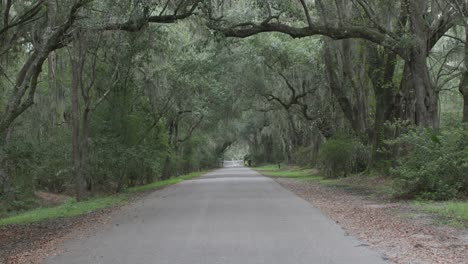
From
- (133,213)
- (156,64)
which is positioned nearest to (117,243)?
(133,213)

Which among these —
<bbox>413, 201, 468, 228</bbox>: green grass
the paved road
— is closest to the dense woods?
<bbox>413, 201, 468, 228</bbox>: green grass

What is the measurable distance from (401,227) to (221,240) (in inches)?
141

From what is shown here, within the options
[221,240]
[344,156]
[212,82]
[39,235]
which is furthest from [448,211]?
[212,82]

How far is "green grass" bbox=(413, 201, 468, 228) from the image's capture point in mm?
10336

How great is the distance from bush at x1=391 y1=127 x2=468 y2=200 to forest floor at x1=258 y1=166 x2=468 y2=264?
0.72 m

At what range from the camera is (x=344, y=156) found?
2706 cm

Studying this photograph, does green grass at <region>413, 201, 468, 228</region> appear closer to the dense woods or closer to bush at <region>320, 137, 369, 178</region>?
the dense woods

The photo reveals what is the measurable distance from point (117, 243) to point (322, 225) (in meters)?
4.00

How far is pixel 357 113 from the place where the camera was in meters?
26.9

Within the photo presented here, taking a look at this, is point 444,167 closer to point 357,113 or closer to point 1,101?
point 357,113

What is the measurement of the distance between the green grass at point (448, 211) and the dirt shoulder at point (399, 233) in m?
0.35

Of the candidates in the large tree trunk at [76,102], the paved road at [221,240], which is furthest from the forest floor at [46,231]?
the large tree trunk at [76,102]

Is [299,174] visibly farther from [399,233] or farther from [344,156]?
[399,233]

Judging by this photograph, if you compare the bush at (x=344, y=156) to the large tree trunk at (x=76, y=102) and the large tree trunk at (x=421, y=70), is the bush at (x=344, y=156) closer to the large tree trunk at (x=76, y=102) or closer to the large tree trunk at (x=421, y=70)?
the large tree trunk at (x=421, y=70)
